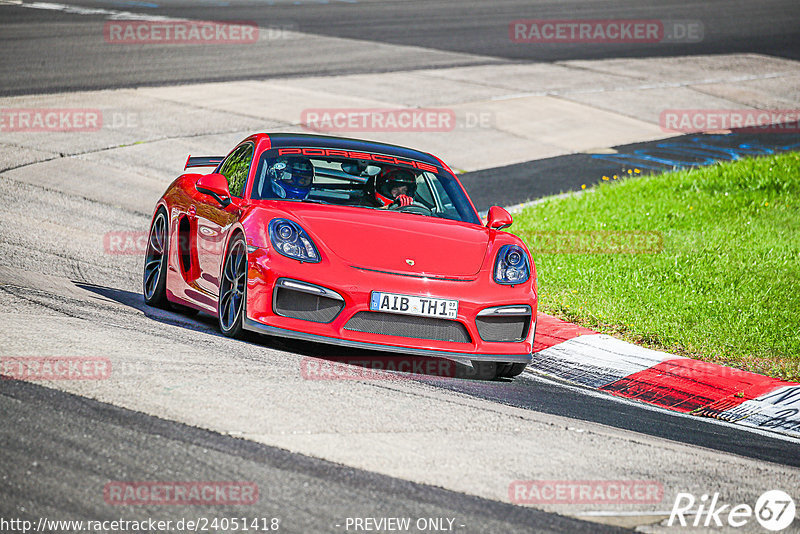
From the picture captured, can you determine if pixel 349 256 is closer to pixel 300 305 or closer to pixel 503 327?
pixel 300 305

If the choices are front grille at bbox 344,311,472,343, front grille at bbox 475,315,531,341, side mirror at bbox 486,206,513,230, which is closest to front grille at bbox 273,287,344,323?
front grille at bbox 344,311,472,343

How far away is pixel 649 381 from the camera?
771cm

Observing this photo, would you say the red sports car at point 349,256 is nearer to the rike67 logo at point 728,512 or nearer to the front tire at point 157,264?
the front tire at point 157,264

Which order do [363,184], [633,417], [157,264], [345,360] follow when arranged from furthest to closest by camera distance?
1. [157,264]
2. [363,184]
3. [345,360]
4. [633,417]

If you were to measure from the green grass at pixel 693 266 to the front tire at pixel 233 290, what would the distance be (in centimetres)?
310

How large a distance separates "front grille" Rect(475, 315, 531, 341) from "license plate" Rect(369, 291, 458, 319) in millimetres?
268

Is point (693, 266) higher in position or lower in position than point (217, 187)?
lower

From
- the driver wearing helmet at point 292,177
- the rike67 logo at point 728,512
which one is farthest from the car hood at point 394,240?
the rike67 logo at point 728,512

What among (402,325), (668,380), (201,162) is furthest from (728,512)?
(201,162)

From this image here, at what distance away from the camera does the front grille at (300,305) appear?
651 centimetres

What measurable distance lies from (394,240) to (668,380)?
229 centimetres

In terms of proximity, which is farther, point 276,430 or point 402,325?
point 402,325

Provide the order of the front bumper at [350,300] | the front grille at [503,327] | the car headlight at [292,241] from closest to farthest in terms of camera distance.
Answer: the front bumper at [350,300] < the car headlight at [292,241] < the front grille at [503,327]

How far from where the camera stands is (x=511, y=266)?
7129mm
